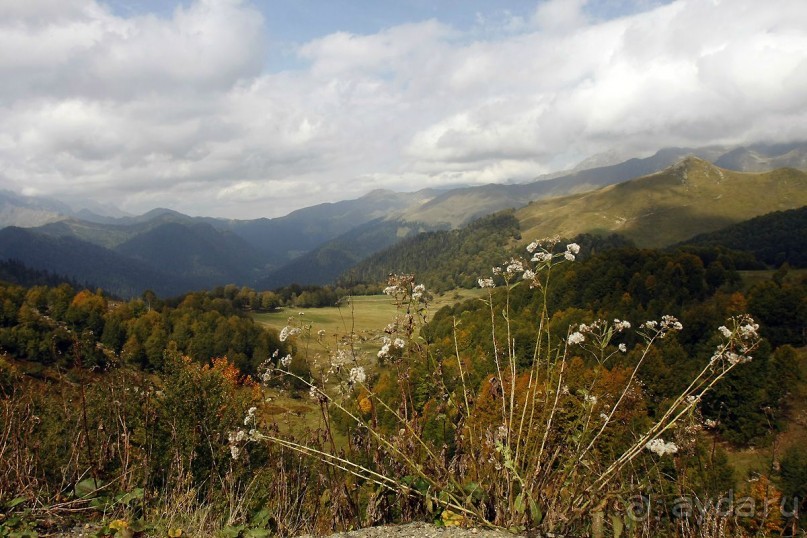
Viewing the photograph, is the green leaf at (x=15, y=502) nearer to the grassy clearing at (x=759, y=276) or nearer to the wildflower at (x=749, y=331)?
the wildflower at (x=749, y=331)

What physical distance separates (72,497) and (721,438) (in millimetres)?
69366

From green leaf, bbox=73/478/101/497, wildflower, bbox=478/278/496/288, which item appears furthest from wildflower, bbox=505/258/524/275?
green leaf, bbox=73/478/101/497

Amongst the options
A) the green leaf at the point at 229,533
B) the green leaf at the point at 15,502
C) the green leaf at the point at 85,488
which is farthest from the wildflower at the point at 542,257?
the green leaf at the point at 15,502

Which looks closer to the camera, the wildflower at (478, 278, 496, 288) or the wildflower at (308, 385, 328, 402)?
the wildflower at (308, 385, 328, 402)

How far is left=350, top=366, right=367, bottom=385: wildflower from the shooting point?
A: 4.50m

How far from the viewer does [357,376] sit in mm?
4535

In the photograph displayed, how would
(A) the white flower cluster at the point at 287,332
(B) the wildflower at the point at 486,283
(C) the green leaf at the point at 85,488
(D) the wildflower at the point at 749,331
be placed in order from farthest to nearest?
(C) the green leaf at the point at 85,488, (B) the wildflower at the point at 486,283, (A) the white flower cluster at the point at 287,332, (D) the wildflower at the point at 749,331

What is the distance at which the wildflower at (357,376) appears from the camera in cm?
450

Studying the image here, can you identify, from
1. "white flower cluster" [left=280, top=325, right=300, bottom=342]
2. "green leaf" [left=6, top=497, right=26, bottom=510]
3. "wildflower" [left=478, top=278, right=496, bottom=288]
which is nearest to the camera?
"green leaf" [left=6, top=497, right=26, bottom=510]

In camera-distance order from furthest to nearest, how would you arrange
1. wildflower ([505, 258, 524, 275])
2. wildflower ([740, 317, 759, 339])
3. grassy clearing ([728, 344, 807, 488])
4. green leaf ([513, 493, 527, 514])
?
1. grassy clearing ([728, 344, 807, 488])
2. wildflower ([505, 258, 524, 275])
3. wildflower ([740, 317, 759, 339])
4. green leaf ([513, 493, 527, 514])

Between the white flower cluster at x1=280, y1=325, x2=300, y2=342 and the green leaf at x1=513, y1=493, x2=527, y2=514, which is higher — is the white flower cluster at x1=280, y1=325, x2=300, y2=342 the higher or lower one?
the higher one

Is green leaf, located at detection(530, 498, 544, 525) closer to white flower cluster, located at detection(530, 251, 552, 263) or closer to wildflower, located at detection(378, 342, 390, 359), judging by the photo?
wildflower, located at detection(378, 342, 390, 359)

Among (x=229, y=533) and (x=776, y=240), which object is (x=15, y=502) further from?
(x=776, y=240)

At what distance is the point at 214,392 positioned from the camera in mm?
22625
